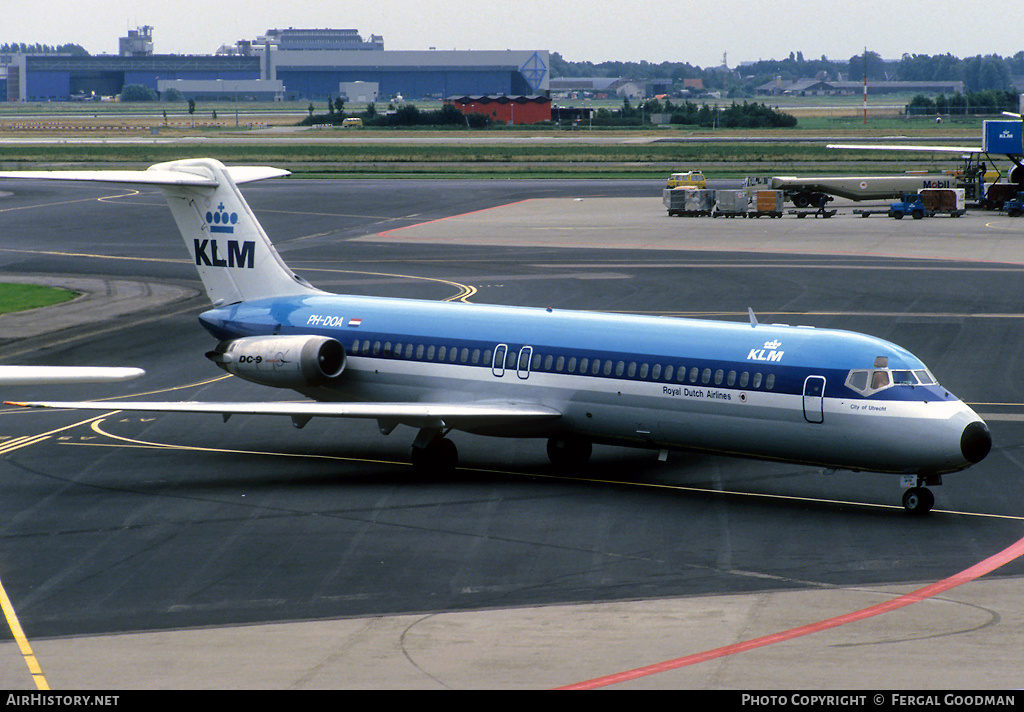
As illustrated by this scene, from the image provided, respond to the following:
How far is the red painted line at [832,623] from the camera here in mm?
15758

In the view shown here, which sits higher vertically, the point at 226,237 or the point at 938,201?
the point at 938,201

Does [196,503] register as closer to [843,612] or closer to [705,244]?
[843,612]

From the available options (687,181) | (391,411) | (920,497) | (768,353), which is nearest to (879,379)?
(768,353)

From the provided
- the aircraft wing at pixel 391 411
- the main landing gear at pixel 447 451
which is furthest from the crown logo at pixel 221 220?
the main landing gear at pixel 447 451

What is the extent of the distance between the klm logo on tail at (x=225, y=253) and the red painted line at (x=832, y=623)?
61.7 ft

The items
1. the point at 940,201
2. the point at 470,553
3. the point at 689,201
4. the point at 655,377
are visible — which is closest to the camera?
the point at 470,553

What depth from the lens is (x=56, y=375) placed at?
1641 centimetres

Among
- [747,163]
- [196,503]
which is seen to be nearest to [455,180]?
[747,163]

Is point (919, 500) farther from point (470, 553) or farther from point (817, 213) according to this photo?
point (817, 213)

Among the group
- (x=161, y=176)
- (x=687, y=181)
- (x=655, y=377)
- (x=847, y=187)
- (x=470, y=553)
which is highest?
(x=687, y=181)

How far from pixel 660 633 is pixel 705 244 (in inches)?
2092

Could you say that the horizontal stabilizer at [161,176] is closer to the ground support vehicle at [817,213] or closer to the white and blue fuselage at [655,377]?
the white and blue fuselage at [655,377]

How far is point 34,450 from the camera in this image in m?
29.8

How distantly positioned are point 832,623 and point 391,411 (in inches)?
443
